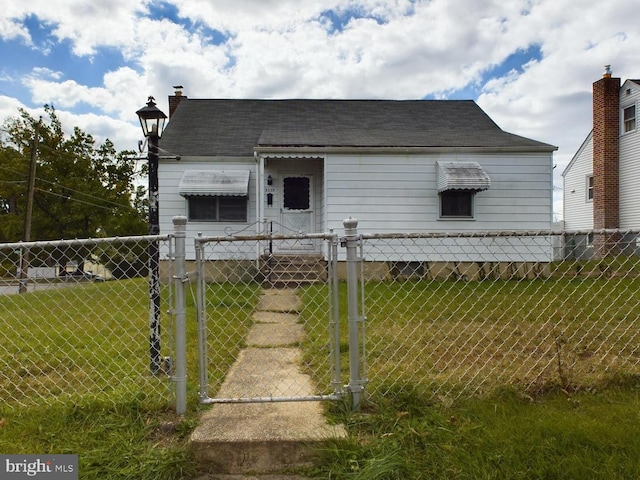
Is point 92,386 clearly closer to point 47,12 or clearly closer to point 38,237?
point 47,12

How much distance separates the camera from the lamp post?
2.91 m

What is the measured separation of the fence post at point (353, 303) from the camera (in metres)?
2.13

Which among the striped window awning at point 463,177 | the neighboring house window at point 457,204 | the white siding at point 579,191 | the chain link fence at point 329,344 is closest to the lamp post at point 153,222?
the chain link fence at point 329,344

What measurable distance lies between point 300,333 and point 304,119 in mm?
9600

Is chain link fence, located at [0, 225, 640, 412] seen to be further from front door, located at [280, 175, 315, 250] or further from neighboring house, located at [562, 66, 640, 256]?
neighboring house, located at [562, 66, 640, 256]

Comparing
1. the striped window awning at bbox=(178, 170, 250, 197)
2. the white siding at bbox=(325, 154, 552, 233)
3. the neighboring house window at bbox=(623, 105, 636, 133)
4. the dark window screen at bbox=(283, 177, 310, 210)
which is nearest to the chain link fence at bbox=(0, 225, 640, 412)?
the white siding at bbox=(325, 154, 552, 233)

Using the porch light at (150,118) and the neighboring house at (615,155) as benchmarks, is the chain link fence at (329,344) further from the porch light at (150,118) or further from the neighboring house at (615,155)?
the neighboring house at (615,155)

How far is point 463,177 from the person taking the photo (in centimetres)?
873

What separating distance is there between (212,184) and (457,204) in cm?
636

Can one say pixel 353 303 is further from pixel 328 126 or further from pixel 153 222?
pixel 328 126

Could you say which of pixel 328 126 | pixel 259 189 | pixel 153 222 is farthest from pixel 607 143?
pixel 153 222

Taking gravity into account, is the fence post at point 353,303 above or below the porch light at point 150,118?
below

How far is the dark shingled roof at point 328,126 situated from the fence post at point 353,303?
7.17 meters

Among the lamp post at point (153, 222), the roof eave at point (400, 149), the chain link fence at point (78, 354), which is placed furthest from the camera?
the roof eave at point (400, 149)
